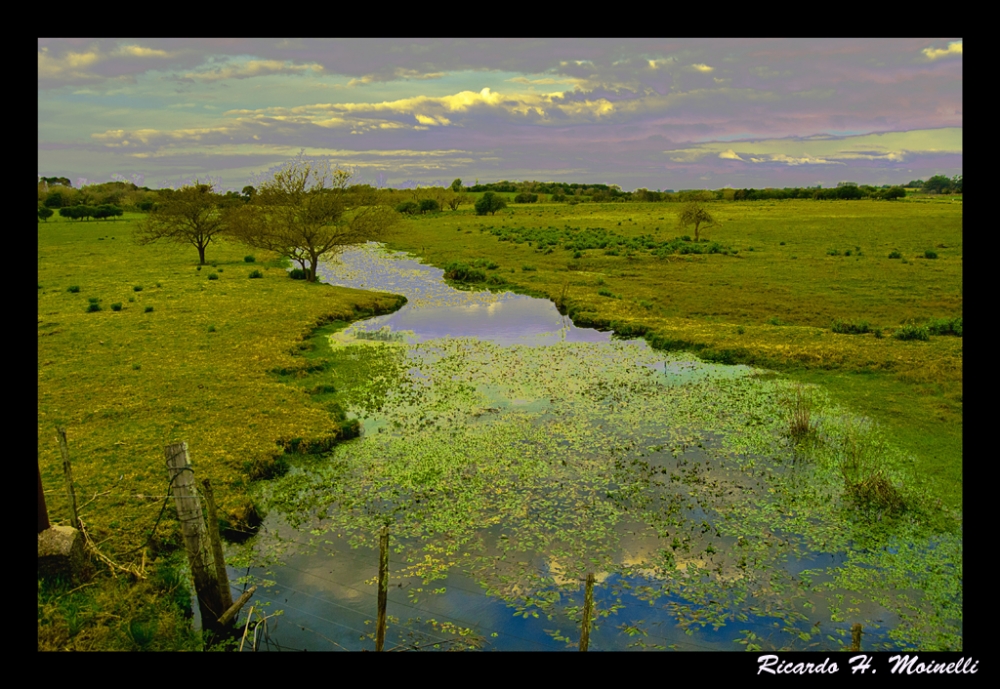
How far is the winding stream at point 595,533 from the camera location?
977cm

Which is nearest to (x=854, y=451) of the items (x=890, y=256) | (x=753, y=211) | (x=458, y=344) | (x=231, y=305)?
(x=458, y=344)

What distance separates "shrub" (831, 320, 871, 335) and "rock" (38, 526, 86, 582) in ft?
91.7

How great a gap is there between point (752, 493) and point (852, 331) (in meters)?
17.5

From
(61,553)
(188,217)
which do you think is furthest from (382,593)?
(188,217)

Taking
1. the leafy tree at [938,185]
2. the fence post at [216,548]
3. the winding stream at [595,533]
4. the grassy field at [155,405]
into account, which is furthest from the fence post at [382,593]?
the leafy tree at [938,185]

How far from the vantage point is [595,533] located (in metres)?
12.3

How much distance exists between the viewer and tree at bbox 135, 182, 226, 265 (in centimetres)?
4716

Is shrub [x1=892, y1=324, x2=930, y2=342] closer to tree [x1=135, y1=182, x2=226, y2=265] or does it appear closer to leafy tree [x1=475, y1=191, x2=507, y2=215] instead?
tree [x1=135, y1=182, x2=226, y2=265]

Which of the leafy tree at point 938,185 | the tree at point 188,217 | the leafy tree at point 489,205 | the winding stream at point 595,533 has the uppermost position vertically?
the leafy tree at point 938,185

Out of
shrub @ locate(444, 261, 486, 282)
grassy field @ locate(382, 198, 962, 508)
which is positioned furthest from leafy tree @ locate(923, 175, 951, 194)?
shrub @ locate(444, 261, 486, 282)

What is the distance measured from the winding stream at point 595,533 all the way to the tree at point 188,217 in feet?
114

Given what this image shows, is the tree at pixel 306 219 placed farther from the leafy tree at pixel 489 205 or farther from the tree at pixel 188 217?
the leafy tree at pixel 489 205

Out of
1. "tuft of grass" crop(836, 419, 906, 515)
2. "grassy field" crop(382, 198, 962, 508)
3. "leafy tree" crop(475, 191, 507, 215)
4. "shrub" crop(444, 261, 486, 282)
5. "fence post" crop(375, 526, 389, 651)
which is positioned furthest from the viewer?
"leafy tree" crop(475, 191, 507, 215)

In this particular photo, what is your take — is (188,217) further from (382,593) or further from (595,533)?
(382,593)
